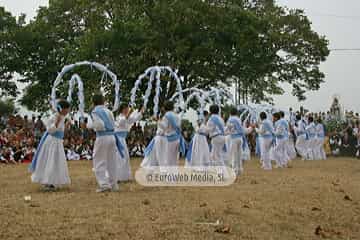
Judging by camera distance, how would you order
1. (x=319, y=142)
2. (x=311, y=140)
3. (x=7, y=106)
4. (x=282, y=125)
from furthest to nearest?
(x=7, y=106) < (x=319, y=142) < (x=311, y=140) < (x=282, y=125)

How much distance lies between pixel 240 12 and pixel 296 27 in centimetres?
407

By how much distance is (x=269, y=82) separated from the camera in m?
A: 34.7

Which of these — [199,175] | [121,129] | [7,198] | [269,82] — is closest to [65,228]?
[7,198]

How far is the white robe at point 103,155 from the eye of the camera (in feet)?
32.6

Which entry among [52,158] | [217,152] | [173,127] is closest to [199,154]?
[217,152]

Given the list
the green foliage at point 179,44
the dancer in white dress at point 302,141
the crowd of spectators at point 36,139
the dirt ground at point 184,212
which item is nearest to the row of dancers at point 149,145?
the dirt ground at point 184,212

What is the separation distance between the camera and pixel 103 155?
10008 millimetres

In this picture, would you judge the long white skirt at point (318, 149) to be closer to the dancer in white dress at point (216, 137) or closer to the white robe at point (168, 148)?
the dancer in white dress at point (216, 137)

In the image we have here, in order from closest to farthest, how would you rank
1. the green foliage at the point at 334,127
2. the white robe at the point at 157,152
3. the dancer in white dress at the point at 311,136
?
1. the white robe at the point at 157,152
2. the dancer in white dress at the point at 311,136
3. the green foliage at the point at 334,127

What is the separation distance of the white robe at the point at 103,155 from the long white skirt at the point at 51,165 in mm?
822

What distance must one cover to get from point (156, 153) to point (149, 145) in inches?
14.0

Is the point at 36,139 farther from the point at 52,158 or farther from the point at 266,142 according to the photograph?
the point at 52,158

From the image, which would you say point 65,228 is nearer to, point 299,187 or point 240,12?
point 299,187

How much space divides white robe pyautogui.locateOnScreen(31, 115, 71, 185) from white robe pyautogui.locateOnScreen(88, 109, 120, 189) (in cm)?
83
